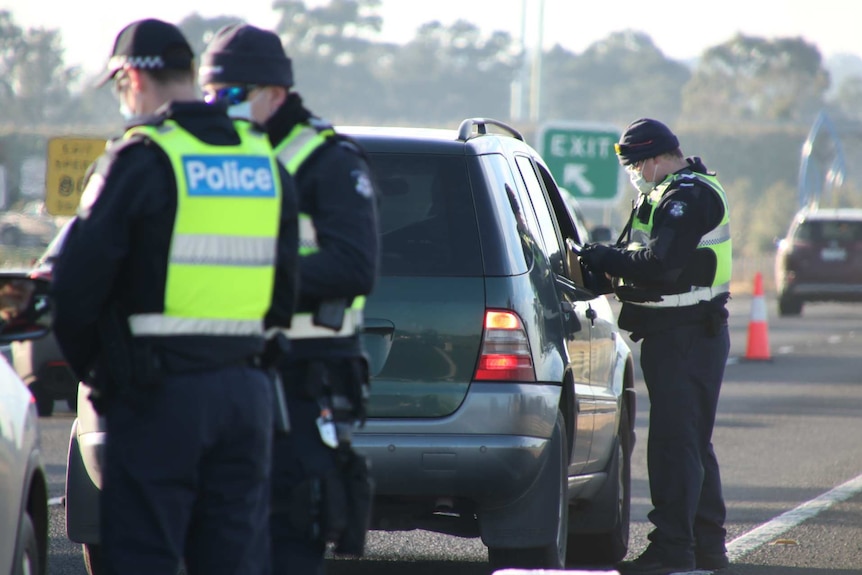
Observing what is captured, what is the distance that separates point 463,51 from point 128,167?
14298 centimetres

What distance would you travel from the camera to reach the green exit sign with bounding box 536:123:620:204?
21.2 m

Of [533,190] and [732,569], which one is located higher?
[533,190]

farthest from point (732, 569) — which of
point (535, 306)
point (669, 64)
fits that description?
point (669, 64)

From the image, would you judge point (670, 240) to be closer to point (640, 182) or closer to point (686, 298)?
point (686, 298)

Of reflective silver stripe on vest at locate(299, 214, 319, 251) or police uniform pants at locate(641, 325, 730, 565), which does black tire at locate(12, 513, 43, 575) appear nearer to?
reflective silver stripe on vest at locate(299, 214, 319, 251)

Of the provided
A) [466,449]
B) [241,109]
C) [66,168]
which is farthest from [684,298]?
[66,168]

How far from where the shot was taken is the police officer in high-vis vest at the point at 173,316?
353 centimetres

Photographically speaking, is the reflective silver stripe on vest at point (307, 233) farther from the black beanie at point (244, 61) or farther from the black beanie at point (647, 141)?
the black beanie at point (647, 141)

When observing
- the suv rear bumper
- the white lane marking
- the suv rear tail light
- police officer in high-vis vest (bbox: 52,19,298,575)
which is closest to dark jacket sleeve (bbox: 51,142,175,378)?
police officer in high-vis vest (bbox: 52,19,298,575)

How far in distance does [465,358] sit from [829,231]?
2218 centimetres

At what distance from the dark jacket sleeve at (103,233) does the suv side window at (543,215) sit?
271 centimetres

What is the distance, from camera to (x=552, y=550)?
5.71m

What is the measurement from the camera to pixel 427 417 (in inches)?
217

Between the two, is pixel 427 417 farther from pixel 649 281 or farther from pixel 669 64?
pixel 669 64
